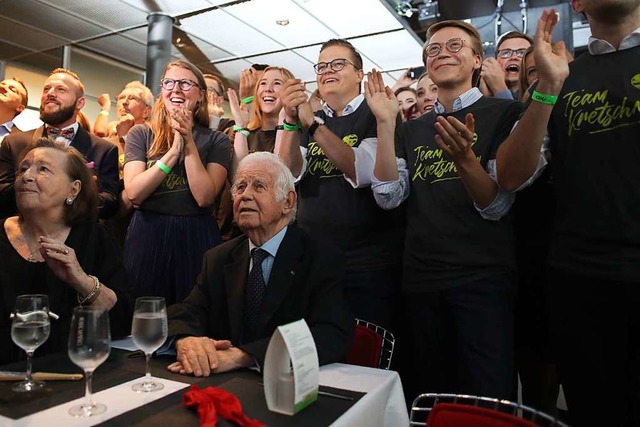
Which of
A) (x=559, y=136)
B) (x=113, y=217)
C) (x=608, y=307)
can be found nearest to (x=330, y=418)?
(x=608, y=307)

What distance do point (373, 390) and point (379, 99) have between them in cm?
123

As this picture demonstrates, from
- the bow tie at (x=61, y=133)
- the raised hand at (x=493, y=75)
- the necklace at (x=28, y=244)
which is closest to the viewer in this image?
the necklace at (x=28, y=244)

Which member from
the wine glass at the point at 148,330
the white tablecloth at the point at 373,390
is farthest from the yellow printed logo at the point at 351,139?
the wine glass at the point at 148,330

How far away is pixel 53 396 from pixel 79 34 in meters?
6.00

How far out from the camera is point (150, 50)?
18.1 feet

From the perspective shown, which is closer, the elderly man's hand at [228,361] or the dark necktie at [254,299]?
the elderly man's hand at [228,361]

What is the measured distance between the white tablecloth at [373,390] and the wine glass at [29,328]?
65cm

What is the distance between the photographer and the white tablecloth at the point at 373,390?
115 centimetres

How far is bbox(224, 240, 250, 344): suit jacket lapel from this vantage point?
155cm

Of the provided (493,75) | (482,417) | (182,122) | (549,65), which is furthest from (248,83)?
(482,417)

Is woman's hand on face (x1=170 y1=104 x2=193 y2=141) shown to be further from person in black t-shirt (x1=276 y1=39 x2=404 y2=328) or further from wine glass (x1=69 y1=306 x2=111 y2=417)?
wine glass (x1=69 y1=306 x2=111 y2=417)

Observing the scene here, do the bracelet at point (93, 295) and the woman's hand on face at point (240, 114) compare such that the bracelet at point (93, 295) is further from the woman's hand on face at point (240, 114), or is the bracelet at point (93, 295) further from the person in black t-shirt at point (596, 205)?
the woman's hand on face at point (240, 114)

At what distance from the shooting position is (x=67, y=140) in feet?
9.00

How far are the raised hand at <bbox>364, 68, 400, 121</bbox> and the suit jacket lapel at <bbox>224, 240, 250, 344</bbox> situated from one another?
2.51 feet
